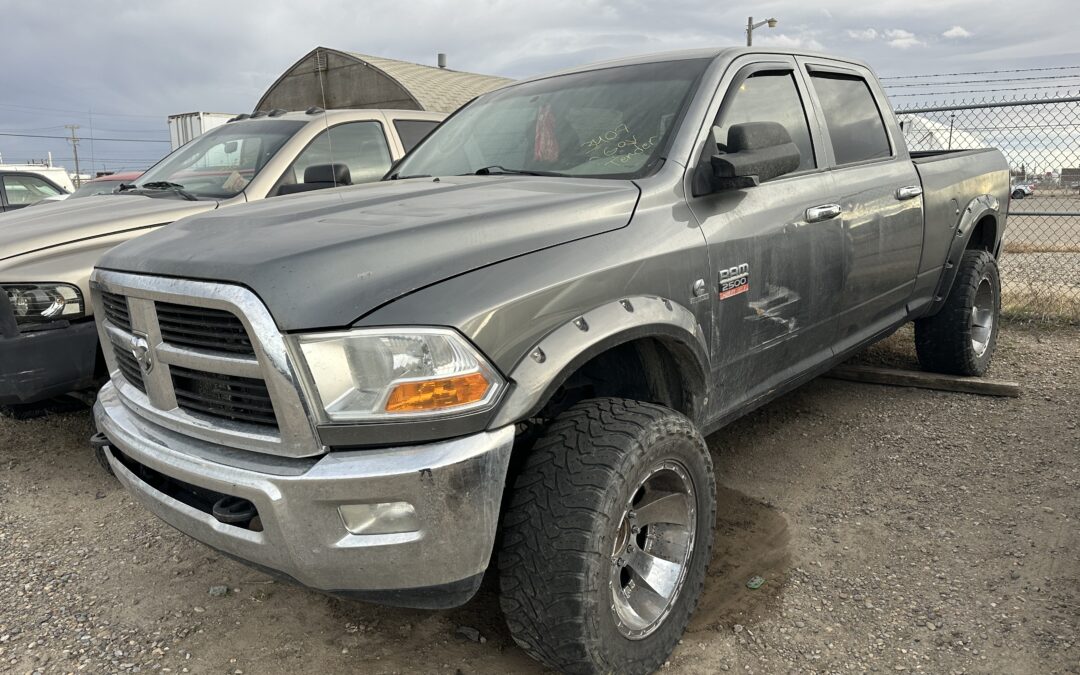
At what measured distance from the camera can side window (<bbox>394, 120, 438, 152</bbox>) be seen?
569 centimetres

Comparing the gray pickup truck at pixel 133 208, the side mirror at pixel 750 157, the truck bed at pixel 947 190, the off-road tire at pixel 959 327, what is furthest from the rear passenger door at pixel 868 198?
the gray pickup truck at pixel 133 208

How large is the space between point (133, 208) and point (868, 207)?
379 centimetres

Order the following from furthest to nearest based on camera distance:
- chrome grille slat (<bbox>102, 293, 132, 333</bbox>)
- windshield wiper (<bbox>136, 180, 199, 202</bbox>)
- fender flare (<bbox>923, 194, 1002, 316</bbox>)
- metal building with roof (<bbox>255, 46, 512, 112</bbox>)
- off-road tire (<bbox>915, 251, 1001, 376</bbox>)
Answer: metal building with roof (<bbox>255, 46, 512, 112</bbox>) < windshield wiper (<bbox>136, 180, 199, 202</bbox>) < off-road tire (<bbox>915, 251, 1001, 376</bbox>) < fender flare (<bbox>923, 194, 1002, 316</bbox>) < chrome grille slat (<bbox>102, 293, 132, 333</bbox>)

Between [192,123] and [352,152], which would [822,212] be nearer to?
[352,152]

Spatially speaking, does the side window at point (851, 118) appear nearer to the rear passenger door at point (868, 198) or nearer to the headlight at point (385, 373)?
the rear passenger door at point (868, 198)

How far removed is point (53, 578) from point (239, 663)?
111 centimetres

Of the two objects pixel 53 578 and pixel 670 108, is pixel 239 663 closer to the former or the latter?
pixel 53 578

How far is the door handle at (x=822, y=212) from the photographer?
126 inches

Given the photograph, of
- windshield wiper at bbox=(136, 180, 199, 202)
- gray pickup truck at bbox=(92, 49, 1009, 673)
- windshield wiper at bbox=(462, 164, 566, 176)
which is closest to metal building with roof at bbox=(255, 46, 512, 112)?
windshield wiper at bbox=(136, 180, 199, 202)

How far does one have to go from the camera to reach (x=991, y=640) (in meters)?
2.47

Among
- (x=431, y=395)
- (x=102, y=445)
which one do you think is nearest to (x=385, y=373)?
(x=431, y=395)

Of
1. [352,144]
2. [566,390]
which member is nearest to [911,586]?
[566,390]

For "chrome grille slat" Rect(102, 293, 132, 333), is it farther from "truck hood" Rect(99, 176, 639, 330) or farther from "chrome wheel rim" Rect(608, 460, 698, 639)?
"chrome wheel rim" Rect(608, 460, 698, 639)

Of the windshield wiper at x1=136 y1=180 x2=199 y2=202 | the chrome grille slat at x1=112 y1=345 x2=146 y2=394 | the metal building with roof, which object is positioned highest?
the metal building with roof
